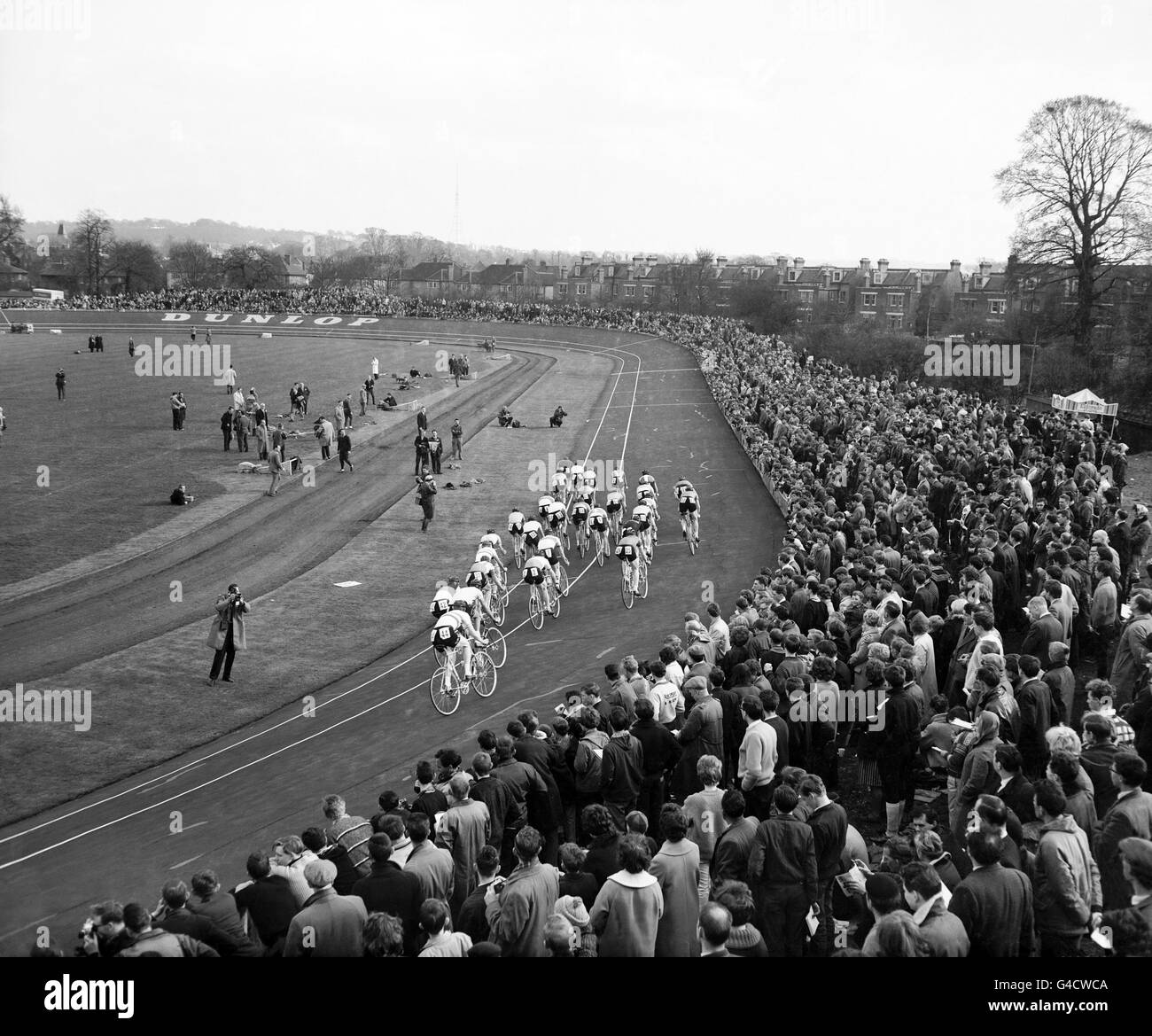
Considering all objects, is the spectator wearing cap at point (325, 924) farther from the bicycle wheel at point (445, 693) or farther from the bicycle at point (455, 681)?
the bicycle wheel at point (445, 693)

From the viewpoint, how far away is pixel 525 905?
766cm

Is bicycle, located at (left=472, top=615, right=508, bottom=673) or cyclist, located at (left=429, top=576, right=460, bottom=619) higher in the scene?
cyclist, located at (left=429, top=576, right=460, bottom=619)

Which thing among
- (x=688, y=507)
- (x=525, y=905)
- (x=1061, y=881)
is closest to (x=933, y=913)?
(x=1061, y=881)

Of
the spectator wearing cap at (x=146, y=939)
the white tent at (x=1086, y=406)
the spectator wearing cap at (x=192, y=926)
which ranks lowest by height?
the spectator wearing cap at (x=192, y=926)

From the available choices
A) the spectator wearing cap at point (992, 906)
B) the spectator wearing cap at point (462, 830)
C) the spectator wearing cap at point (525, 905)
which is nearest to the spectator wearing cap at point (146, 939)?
the spectator wearing cap at point (525, 905)

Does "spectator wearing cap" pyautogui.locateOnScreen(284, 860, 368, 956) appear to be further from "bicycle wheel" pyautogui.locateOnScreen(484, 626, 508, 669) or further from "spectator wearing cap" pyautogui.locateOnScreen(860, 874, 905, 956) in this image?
"bicycle wheel" pyautogui.locateOnScreen(484, 626, 508, 669)

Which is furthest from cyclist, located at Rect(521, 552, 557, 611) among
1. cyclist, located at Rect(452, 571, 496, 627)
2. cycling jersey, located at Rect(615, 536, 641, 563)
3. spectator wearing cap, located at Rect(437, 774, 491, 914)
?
spectator wearing cap, located at Rect(437, 774, 491, 914)

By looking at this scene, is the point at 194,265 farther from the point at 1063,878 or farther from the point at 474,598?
the point at 1063,878

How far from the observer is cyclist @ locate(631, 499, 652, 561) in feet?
78.7

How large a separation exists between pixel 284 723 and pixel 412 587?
8.18 metres

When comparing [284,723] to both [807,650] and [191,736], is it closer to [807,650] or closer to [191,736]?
[191,736]

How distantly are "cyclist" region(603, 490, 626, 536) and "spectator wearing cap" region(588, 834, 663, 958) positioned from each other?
18.9 m

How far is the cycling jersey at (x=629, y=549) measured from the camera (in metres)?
22.2

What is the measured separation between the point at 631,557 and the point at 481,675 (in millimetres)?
5391
